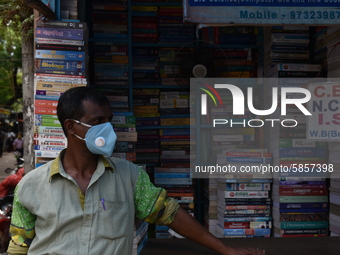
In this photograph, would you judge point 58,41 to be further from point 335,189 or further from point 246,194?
point 335,189

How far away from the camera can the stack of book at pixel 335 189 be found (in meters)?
3.78

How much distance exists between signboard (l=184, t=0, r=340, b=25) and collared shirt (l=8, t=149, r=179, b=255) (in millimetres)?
1260

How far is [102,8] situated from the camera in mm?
4844

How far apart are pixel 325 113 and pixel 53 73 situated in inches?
92.3

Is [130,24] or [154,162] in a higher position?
[130,24]

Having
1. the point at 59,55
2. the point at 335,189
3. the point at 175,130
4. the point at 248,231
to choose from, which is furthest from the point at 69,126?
the point at 175,130

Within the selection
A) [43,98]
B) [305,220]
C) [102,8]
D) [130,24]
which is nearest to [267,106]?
[305,220]

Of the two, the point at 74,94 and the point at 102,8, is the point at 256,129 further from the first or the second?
the point at 74,94

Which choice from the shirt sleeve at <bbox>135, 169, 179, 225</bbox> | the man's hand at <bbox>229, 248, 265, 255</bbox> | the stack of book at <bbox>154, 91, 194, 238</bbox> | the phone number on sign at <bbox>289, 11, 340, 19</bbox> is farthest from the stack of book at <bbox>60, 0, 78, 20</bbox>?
the man's hand at <bbox>229, 248, 265, 255</bbox>

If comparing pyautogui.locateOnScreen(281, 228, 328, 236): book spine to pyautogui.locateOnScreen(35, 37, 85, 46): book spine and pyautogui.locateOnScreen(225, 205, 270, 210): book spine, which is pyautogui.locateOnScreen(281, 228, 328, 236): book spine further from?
pyautogui.locateOnScreen(35, 37, 85, 46): book spine

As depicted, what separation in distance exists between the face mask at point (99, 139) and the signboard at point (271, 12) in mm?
1136

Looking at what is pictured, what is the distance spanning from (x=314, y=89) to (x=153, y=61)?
2.07m

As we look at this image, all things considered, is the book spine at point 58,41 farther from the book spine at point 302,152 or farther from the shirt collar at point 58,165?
the book spine at point 302,152

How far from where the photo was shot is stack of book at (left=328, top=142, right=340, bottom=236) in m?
3.78
